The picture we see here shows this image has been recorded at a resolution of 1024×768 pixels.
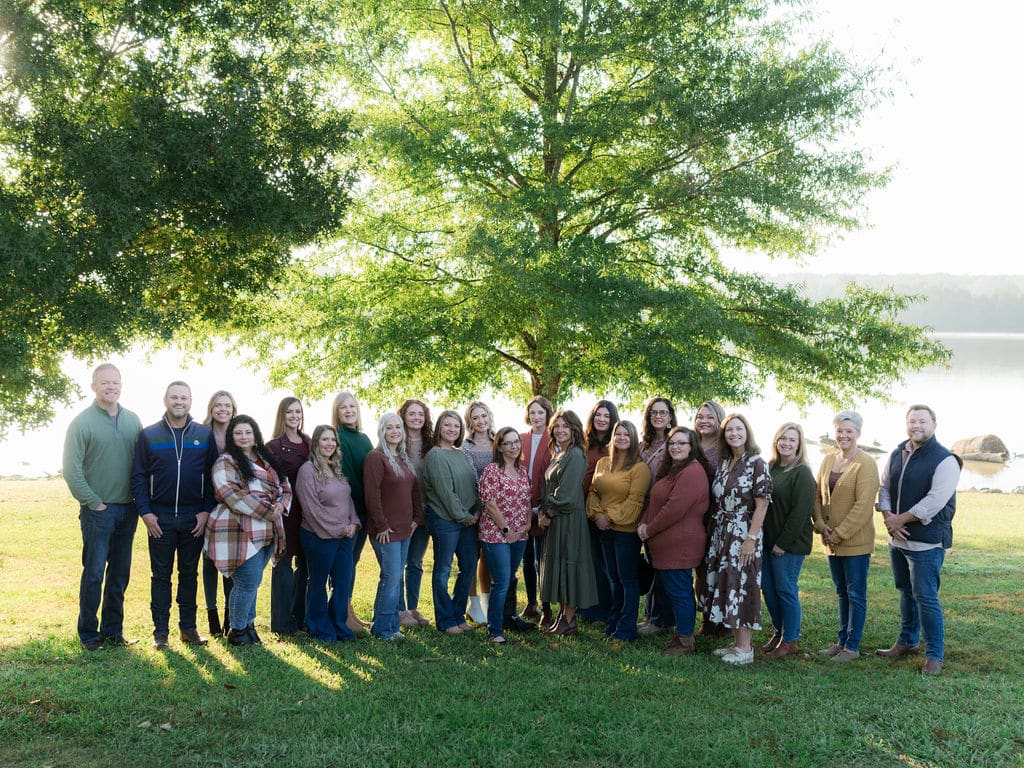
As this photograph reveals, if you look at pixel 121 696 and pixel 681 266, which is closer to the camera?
pixel 121 696

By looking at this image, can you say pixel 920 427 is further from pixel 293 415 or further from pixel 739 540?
pixel 293 415

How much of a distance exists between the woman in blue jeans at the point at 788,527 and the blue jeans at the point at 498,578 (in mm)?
2261

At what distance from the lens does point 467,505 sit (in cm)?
747

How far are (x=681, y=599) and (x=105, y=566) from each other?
4926 millimetres

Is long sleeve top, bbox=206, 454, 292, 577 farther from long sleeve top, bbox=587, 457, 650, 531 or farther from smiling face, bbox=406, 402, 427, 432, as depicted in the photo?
long sleeve top, bbox=587, 457, 650, 531

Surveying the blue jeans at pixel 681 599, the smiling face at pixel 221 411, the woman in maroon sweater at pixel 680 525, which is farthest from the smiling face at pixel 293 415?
the blue jeans at pixel 681 599

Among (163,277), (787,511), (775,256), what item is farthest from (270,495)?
(775,256)

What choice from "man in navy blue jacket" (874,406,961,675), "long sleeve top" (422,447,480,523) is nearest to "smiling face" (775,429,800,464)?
"man in navy blue jacket" (874,406,961,675)

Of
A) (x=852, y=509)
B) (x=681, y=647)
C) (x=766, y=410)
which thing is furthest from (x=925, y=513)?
(x=766, y=410)

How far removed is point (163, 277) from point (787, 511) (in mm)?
6182

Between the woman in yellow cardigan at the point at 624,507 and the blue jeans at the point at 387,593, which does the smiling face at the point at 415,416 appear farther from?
the woman in yellow cardigan at the point at 624,507

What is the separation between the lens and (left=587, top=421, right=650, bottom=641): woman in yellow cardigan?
290 inches

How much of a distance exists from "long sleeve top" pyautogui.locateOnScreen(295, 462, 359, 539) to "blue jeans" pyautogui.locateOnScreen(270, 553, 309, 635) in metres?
0.44

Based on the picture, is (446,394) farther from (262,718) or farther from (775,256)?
(262,718)
